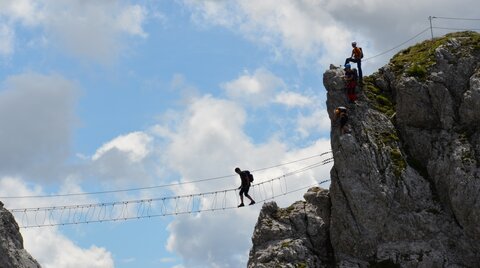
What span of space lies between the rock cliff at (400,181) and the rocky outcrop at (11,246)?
16.4 m

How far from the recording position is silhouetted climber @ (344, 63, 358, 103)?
53562 mm

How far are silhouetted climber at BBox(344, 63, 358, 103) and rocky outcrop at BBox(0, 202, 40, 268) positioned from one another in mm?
24857

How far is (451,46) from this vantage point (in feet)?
175

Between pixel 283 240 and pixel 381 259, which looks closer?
pixel 381 259

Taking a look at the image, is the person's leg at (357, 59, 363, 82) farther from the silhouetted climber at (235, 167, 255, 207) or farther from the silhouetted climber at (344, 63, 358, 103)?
the silhouetted climber at (235, 167, 255, 207)

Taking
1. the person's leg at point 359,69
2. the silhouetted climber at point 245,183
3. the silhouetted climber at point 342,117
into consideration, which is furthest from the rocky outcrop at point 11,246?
the person's leg at point 359,69

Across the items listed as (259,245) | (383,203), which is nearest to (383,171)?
(383,203)

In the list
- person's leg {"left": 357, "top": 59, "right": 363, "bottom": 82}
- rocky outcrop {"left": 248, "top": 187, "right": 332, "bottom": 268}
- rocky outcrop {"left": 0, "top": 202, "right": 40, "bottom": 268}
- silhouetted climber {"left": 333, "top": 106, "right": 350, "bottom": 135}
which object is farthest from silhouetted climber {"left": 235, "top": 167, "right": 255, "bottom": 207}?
rocky outcrop {"left": 0, "top": 202, "right": 40, "bottom": 268}

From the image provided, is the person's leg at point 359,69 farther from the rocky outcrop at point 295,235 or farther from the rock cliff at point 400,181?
the rocky outcrop at point 295,235

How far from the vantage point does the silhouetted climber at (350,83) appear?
176ft

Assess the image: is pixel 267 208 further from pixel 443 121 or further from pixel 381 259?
pixel 443 121

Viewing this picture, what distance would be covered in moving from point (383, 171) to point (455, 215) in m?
5.05

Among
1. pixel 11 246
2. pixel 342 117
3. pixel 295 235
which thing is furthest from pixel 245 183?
pixel 11 246

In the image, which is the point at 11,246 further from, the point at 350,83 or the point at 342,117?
the point at 350,83
